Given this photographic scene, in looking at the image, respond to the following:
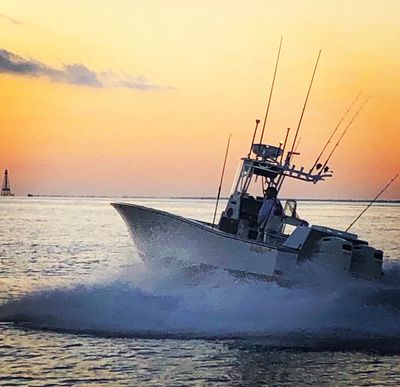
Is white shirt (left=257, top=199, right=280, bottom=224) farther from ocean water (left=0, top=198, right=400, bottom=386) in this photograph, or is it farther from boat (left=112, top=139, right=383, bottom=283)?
ocean water (left=0, top=198, right=400, bottom=386)

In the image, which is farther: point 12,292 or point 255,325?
point 12,292

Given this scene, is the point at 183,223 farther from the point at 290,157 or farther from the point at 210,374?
the point at 210,374

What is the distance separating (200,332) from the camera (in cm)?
1570

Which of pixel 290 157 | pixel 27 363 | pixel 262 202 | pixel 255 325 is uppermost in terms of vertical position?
pixel 290 157

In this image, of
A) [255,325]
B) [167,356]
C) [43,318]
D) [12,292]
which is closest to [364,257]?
[255,325]

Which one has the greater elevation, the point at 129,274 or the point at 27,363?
the point at 129,274

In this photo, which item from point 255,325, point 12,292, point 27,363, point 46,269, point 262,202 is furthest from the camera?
point 46,269

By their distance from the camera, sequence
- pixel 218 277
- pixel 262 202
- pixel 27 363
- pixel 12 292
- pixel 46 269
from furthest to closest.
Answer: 1. pixel 46 269
2. pixel 12 292
3. pixel 262 202
4. pixel 218 277
5. pixel 27 363

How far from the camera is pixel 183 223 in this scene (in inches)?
707

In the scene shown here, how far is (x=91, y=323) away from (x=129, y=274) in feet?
13.9

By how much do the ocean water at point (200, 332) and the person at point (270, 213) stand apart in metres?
2.02

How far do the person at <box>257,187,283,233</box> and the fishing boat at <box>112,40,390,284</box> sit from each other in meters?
0.05

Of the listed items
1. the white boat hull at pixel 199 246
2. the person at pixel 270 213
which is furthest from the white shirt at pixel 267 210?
the white boat hull at pixel 199 246

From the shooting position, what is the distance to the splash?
A: 1597 cm
